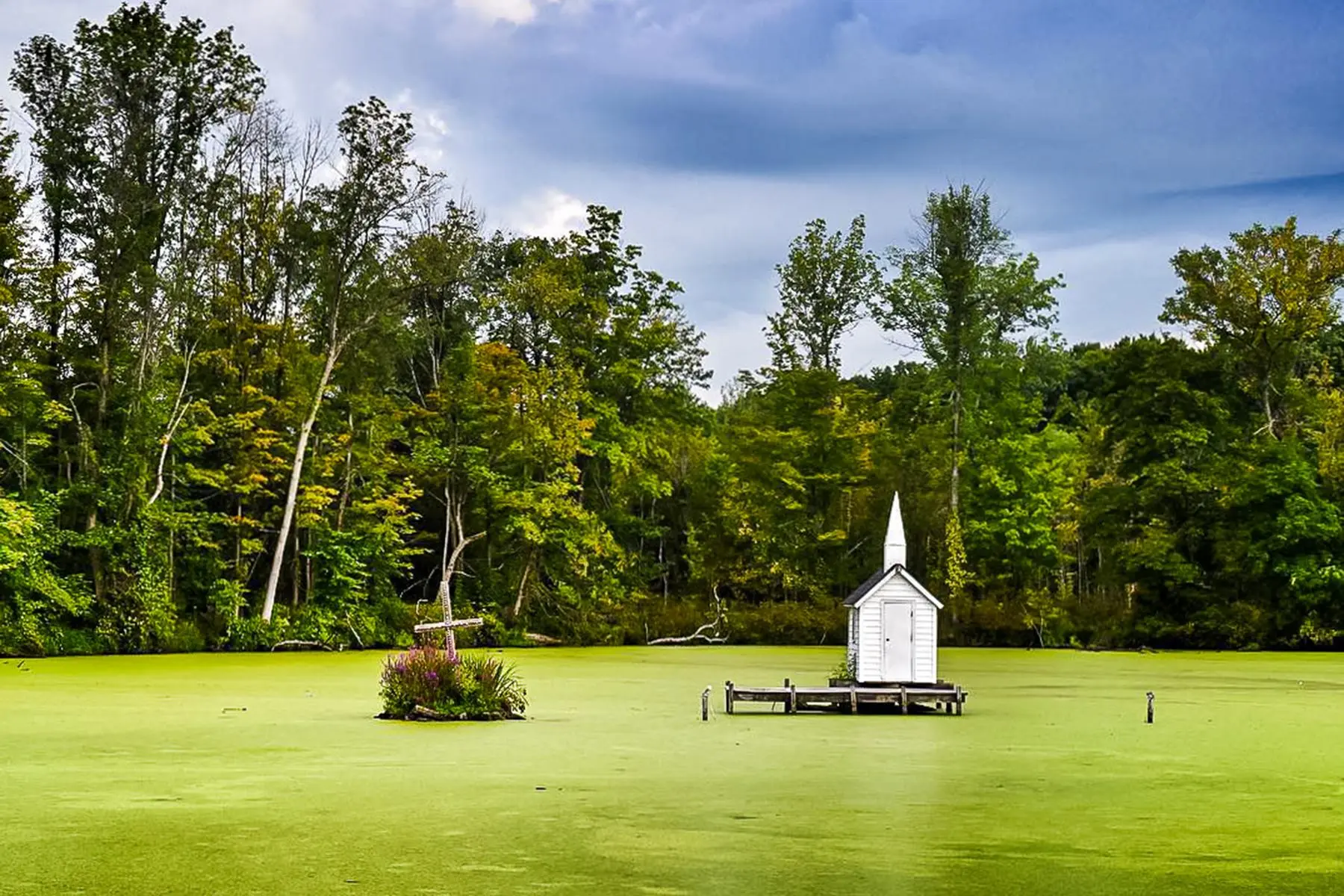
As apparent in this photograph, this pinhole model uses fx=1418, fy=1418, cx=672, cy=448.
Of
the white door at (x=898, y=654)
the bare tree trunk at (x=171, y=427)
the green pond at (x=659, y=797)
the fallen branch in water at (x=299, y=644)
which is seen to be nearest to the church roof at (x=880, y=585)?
the white door at (x=898, y=654)

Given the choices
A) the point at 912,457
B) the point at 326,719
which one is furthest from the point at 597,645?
the point at 326,719

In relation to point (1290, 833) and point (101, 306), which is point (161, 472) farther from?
point (1290, 833)

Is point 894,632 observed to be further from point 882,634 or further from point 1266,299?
point 1266,299

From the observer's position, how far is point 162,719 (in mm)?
16734

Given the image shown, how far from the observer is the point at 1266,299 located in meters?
39.9

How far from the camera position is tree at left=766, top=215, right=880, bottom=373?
1757 inches

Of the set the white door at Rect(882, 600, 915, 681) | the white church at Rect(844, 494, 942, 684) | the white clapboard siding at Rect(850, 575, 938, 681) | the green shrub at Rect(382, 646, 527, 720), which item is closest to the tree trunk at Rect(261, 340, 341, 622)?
the green shrub at Rect(382, 646, 527, 720)

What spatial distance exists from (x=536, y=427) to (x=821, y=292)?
1117cm

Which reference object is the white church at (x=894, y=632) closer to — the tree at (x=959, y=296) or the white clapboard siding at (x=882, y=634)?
the white clapboard siding at (x=882, y=634)

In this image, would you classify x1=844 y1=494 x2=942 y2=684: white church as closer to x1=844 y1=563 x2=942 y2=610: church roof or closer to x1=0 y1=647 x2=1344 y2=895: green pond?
x1=844 y1=563 x2=942 y2=610: church roof

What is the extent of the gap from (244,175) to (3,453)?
9.53 metres

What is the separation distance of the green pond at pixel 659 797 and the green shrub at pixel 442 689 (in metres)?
0.50

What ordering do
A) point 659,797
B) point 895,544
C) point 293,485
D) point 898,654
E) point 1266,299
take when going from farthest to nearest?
1. point 1266,299
2. point 293,485
3. point 895,544
4. point 898,654
5. point 659,797

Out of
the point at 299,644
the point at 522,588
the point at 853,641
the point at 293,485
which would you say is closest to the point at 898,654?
the point at 853,641
